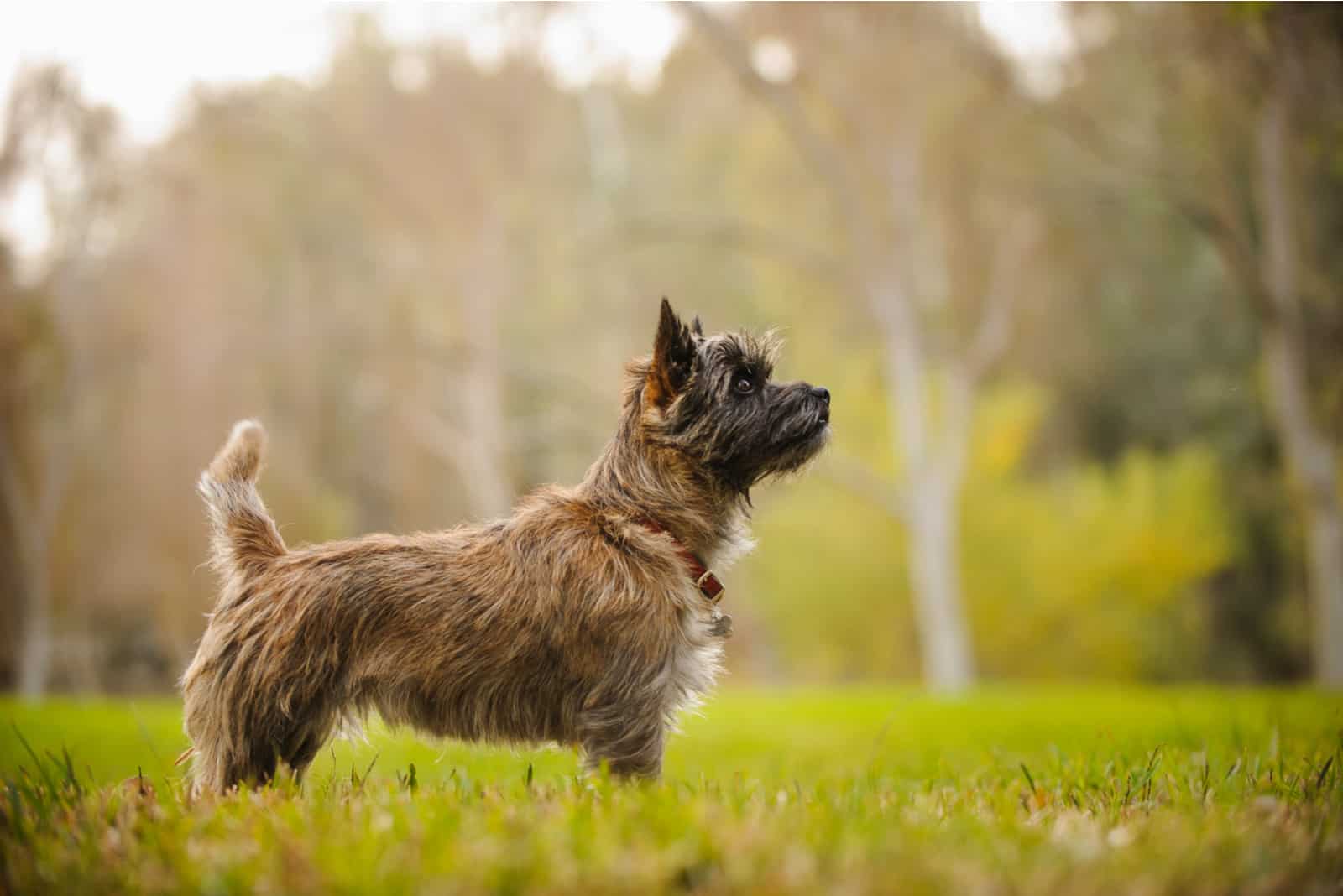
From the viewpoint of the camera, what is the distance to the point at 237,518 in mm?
4344

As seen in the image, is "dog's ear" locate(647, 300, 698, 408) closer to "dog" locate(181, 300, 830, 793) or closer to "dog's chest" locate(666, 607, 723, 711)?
"dog" locate(181, 300, 830, 793)

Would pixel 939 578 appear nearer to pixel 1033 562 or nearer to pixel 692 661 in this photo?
pixel 1033 562

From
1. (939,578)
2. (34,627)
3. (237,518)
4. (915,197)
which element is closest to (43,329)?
(34,627)

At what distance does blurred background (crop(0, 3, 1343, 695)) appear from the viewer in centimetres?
2016

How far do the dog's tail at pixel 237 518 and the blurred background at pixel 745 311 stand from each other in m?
14.9

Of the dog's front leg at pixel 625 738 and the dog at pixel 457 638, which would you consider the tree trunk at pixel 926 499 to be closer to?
the dog at pixel 457 638

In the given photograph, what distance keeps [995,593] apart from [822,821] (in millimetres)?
27659

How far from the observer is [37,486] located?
26.3 meters

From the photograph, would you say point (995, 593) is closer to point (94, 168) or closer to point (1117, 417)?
point (1117, 417)

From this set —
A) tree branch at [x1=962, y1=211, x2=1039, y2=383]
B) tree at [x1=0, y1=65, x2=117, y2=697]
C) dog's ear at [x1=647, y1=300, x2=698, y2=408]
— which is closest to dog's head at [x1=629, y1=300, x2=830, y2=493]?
dog's ear at [x1=647, y1=300, x2=698, y2=408]

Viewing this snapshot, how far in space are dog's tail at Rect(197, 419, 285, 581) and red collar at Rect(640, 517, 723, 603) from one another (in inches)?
58.0

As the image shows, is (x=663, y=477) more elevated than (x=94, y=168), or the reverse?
(x=94, y=168)

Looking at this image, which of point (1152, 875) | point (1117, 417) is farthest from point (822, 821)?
point (1117, 417)

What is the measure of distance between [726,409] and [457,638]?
145 cm
